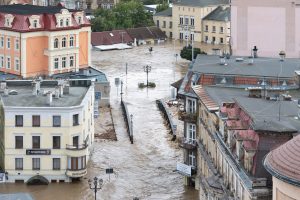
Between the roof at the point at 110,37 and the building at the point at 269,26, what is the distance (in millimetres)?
30477

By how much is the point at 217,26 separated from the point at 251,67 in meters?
45.9

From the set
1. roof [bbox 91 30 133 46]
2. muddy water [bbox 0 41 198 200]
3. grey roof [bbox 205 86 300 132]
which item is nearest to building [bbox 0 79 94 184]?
muddy water [bbox 0 41 198 200]

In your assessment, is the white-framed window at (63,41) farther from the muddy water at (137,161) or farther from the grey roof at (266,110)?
the grey roof at (266,110)

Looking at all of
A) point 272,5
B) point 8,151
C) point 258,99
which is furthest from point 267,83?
point 272,5

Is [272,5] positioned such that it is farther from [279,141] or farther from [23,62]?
[279,141]

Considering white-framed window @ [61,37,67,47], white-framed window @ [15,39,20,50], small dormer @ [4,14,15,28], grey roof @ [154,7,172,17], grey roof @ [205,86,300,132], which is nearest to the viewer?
grey roof @ [205,86,300,132]

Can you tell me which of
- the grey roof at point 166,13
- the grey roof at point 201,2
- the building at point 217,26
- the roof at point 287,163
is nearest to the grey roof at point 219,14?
the building at point 217,26

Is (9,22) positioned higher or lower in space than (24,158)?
higher

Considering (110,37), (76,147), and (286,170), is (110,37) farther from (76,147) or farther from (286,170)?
(286,170)

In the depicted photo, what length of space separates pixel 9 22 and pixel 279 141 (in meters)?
35.3

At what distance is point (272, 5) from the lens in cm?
5009

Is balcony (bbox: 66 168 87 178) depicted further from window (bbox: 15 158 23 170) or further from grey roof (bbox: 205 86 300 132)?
grey roof (bbox: 205 86 300 132)

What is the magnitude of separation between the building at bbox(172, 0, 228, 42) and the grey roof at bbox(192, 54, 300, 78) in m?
45.0

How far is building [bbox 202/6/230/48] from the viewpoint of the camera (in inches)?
3241
